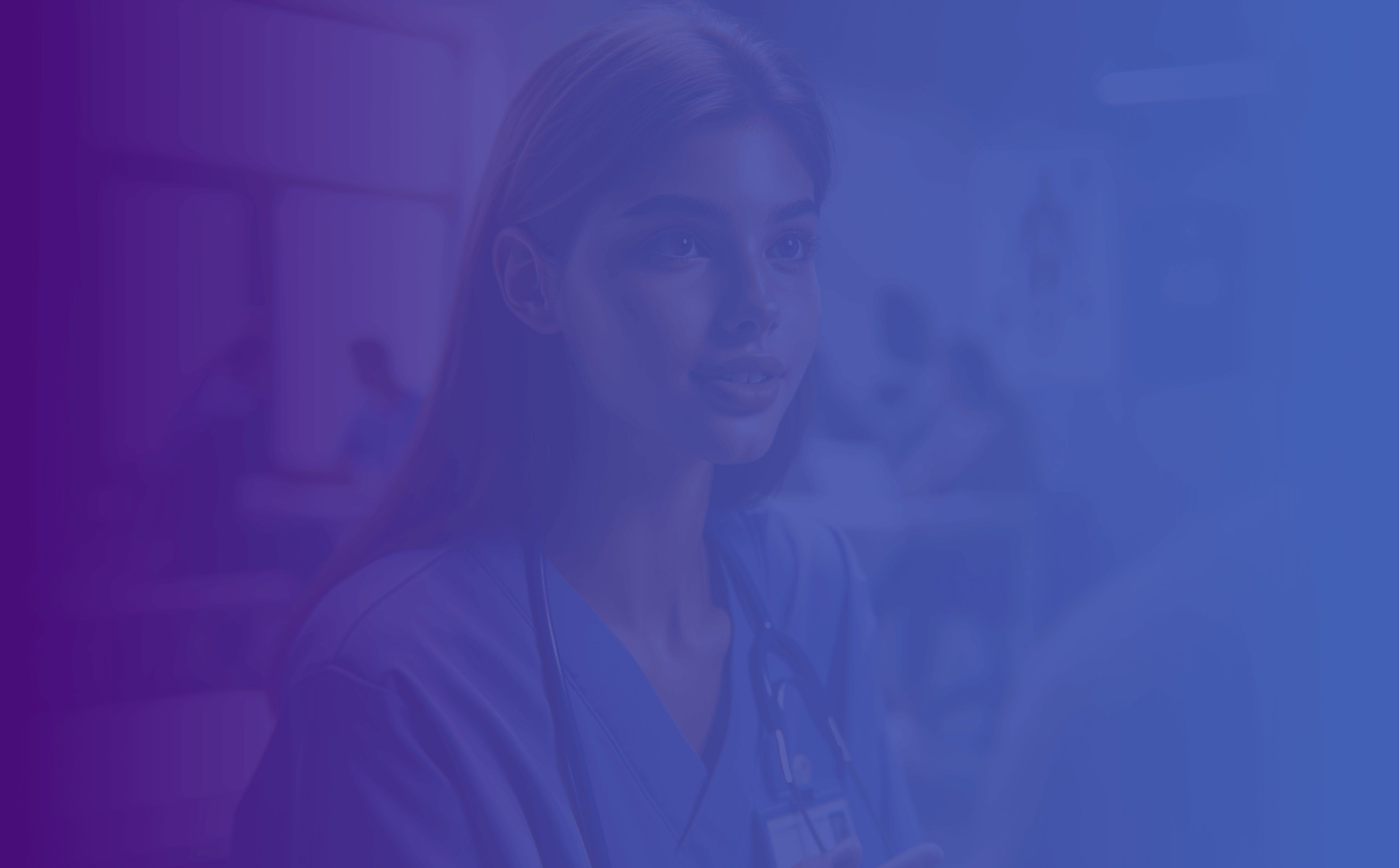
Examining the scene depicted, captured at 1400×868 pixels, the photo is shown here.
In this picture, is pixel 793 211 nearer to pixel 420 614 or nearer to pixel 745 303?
pixel 745 303

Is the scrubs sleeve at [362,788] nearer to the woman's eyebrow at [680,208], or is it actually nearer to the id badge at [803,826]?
the id badge at [803,826]

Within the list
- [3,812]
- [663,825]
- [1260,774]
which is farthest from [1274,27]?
[3,812]

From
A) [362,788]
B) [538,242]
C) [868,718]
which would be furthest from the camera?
[868,718]

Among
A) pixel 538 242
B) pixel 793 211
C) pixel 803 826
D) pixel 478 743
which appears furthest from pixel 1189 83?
pixel 478 743

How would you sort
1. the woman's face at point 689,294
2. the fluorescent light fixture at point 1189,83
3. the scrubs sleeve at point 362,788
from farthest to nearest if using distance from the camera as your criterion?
the fluorescent light fixture at point 1189,83, the woman's face at point 689,294, the scrubs sleeve at point 362,788

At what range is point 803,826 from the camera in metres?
0.80

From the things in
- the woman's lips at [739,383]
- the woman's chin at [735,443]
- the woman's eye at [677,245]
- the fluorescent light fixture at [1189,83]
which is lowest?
the woman's chin at [735,443]

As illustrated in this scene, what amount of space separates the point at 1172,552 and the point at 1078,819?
33 centimetres

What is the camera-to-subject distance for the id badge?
2.55 ft

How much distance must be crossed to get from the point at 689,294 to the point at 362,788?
430 mm

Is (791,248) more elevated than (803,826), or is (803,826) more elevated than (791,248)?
(791,248)
